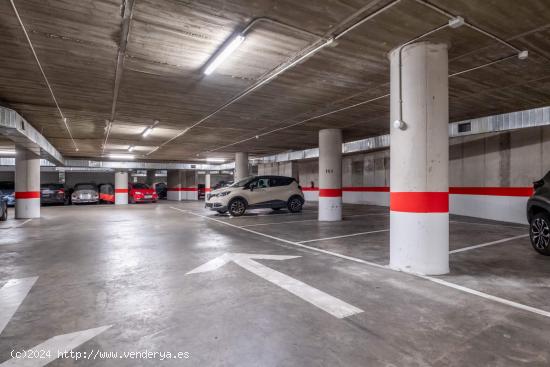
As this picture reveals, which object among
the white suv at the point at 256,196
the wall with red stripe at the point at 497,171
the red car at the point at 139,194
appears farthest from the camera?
the red car at the point at 139,194

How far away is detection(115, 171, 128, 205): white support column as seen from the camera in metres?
22.6

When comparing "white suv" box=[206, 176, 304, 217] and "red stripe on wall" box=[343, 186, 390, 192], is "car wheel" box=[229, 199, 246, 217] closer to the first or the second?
"white suv" box=[206, 176, 304, 217]

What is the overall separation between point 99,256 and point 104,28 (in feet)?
11.7

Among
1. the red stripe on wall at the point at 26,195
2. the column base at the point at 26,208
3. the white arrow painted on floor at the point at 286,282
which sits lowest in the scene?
the white arrow painted on floor at the point at 286,282

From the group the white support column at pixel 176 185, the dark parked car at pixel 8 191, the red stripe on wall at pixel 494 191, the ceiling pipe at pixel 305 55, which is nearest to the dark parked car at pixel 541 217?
the ceiling pipe at pixel 305 55

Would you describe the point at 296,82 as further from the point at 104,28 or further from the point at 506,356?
the point at 506,356

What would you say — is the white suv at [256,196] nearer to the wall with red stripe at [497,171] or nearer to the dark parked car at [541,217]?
the wall with red stripe at [497,171]

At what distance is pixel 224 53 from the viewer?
193 inches

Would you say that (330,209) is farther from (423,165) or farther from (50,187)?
(50,187)

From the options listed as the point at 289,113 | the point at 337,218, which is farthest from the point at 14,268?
the point at 337,218

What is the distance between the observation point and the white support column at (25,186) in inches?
480

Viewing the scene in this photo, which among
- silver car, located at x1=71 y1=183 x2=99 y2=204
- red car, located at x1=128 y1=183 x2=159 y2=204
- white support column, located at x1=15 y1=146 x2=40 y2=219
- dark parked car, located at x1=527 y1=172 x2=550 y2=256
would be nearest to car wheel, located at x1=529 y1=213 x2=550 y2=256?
dark parked car, located at x1=527 y1=172 x2=550 y2=256

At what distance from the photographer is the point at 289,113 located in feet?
30.5

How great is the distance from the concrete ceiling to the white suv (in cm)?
296
